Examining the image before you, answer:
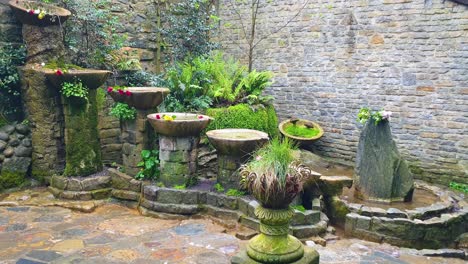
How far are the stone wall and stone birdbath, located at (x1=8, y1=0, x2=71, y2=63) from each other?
5.39 meters

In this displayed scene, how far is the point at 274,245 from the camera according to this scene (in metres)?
3.52

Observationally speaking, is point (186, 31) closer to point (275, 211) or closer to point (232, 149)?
point (232, 149)

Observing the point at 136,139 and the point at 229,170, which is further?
the point at 136,139

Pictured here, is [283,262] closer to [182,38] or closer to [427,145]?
[427,145]

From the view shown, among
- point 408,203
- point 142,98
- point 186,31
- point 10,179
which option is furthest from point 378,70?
point 10,179

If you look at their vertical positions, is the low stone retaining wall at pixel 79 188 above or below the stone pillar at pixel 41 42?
below

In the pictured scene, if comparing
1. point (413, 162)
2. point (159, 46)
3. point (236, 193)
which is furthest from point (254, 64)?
point (236, 193)

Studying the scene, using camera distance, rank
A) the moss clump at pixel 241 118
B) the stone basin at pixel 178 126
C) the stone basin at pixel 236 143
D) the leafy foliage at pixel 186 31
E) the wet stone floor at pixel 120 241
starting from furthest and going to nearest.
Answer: the leafy foliage at pixel 186 31, the moss clump at pixel 241 118, the stone basin at pixel 178 126, the stone basin at pixel 236 143, the wet stone floor at pixel 120 241

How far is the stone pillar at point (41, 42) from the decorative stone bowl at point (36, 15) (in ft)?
0.28

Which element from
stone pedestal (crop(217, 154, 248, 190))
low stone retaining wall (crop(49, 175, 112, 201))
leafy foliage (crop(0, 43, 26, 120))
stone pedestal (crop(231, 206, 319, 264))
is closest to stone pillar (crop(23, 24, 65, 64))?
leafy foliage (crop(0, 43, 26, 120))

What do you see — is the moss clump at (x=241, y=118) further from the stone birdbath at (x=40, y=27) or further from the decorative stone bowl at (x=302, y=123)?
the stone birdbath at (x=40, y=27)

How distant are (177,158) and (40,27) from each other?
9.91 feet

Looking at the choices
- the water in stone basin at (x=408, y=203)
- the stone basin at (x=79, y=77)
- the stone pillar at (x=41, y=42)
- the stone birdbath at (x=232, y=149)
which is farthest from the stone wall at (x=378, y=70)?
the stone pillar at (x=41, y=42)

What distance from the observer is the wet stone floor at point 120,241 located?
452cm
